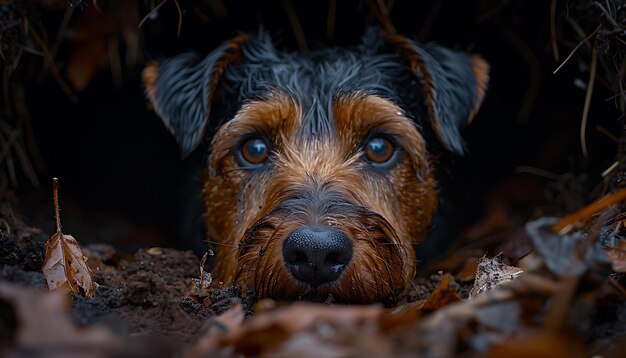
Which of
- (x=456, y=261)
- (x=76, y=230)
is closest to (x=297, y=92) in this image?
(x=456, y=261)

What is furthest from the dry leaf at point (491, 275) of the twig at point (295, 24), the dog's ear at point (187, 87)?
the twig at point (295, 24)

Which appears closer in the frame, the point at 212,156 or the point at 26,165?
the point at 212,156

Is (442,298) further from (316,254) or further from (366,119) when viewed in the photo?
(366,119)

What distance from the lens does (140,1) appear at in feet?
16.7

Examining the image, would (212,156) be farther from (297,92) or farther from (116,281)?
(116,281)

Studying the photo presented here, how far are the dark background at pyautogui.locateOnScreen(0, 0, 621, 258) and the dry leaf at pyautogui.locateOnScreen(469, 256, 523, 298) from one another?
1.83 metres

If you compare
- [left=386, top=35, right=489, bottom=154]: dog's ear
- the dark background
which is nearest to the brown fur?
[left=386, top=35, right=489, bottom=154]: dog's ear

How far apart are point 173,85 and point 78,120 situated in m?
2.09

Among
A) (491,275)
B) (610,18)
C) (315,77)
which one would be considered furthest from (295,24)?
(491,275)

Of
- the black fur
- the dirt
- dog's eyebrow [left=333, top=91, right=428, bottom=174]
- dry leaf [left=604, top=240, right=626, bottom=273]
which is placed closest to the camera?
the dirt

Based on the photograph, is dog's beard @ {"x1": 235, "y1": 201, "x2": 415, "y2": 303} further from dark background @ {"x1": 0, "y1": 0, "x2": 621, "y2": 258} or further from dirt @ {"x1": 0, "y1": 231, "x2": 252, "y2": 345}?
dark background @ {"x1": 0, "y1": 0, "x2": 621, "y2": 258}

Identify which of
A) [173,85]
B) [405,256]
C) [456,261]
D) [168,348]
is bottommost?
[456,261]

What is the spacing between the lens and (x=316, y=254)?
2.92 meters

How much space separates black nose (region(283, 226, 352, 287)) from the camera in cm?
292
